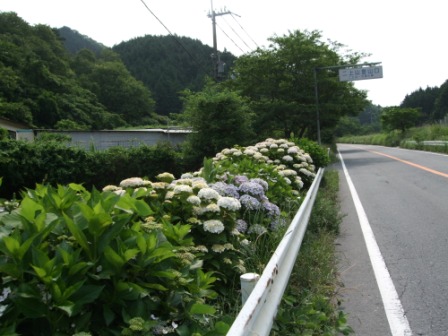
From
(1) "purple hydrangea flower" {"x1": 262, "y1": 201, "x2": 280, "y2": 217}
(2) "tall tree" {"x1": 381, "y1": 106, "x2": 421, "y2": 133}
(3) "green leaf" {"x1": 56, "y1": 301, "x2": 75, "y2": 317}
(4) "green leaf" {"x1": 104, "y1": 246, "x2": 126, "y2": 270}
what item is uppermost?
(2) "tall tree" {"x1": 381, "y1": 106, "x2": 421, "y2": 133}

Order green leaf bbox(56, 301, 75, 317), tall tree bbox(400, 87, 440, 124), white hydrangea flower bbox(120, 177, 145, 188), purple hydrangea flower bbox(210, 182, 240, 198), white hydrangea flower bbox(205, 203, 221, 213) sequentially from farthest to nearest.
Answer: tall tree bbox(400, 87, 440, 124), purple hydrangea flower bbox(210, 182, 240, 198), white hydrangea flower bbox(120, 177, 145, 188), white hydrangea flower bbox(205, 203, 221, 213), green leaf bbox(56, 301, 75, 317)

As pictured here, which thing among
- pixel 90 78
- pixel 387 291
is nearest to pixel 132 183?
pixel 387 291

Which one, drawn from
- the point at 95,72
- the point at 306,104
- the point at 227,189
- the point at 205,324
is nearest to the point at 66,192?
the point at 205,324

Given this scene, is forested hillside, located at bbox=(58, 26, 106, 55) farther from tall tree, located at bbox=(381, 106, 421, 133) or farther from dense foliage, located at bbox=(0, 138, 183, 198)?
dense foliage, located at bbox=(0, 138, 183, 198)

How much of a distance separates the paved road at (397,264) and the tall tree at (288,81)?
1840 cm

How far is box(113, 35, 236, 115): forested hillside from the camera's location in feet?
187

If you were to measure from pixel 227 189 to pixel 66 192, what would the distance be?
2.07m

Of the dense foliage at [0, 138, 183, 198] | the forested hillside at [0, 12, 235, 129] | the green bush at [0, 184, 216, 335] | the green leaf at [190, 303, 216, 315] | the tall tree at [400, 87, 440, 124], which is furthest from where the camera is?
the tall tree at [400, 87, 440, 124]

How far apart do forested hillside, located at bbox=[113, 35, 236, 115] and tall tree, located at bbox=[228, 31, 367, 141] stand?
17.0 meters

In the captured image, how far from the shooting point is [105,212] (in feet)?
7.09

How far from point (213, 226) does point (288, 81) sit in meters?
27.1

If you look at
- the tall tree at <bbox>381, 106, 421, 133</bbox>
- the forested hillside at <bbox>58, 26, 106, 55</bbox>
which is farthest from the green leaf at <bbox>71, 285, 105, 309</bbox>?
the forested hillside at <bbox>58, 26, 106, 55</bbox>

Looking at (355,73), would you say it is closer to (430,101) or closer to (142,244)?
(142,244)

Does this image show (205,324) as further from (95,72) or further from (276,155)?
(95,72)
